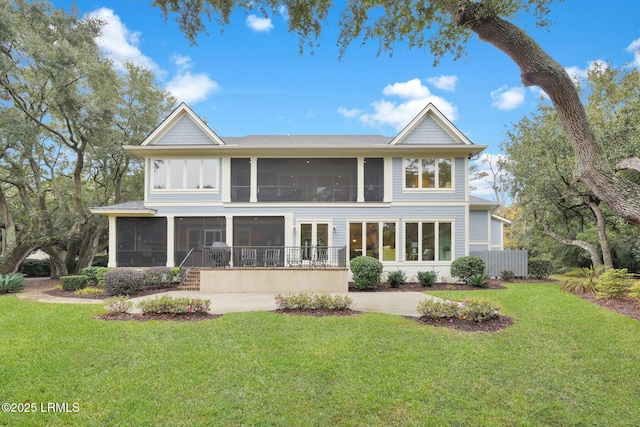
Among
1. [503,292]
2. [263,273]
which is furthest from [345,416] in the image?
[503,292]

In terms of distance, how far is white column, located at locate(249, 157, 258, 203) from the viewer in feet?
53.1

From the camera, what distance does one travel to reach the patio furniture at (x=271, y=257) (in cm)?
1412

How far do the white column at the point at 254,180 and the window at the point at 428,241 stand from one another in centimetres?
728

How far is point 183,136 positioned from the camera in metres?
16.3

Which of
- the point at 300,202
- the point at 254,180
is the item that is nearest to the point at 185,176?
the point at 254,180

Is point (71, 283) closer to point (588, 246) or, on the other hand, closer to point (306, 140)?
point (306, 140)

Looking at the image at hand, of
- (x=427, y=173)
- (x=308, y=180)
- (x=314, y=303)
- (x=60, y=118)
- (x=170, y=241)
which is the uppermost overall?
(x=60, y=118)

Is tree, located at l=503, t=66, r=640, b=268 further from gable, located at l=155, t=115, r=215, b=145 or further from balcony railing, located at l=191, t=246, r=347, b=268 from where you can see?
gable, located at l=155, t=115, r=215, b=145

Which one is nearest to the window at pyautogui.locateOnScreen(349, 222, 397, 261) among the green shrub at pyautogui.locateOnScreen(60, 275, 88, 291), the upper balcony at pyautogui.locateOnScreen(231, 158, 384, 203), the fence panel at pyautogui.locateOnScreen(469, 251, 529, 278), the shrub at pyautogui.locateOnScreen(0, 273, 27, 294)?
the upper balcony at pyautogui.locateOnScreen(231, 158, 384, 203)

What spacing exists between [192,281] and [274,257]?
11.2 feet

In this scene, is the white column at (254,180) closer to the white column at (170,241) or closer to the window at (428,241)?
the white column at (170,241)

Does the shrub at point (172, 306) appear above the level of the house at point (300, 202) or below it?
below

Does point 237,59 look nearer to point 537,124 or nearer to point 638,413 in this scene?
point 537,124

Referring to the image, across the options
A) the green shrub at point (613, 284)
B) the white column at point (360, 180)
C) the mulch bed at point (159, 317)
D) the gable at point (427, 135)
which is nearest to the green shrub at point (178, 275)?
the mulch bed at point (159, 317)
